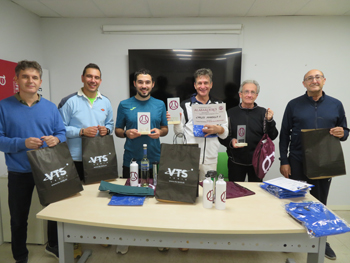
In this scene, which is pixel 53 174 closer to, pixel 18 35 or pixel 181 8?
pixel 18 35

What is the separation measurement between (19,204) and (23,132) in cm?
64

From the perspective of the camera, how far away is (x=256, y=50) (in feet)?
10.9

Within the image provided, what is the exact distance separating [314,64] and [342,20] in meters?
0.71

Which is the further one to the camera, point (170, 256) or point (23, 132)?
point (170, 256)

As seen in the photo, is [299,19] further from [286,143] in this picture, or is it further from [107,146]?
[107,146]

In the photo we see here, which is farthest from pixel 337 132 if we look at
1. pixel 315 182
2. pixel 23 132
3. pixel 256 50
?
pixel 23 132

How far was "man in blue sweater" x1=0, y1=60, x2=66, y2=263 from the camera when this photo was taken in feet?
5.51

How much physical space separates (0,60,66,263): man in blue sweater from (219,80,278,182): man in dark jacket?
161 cm

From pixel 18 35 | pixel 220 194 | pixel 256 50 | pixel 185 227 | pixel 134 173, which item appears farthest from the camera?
pixel 256 50

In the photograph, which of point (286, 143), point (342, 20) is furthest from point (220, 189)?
point (342, 20)

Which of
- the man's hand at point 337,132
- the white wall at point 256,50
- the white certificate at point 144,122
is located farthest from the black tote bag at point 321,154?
the white wall at point 256,50

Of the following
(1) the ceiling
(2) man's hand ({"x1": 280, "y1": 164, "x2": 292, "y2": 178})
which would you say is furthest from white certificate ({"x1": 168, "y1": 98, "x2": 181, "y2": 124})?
(1) the ceiling

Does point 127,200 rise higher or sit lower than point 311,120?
lower

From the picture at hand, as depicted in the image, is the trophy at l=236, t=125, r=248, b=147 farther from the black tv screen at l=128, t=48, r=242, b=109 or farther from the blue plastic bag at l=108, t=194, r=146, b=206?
the black tv screen at l=128, t=48, r=242, b=109
